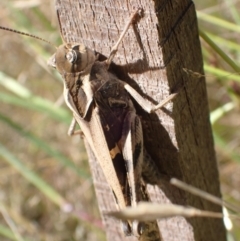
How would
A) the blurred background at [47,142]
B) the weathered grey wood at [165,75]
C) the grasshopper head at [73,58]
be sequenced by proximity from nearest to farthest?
1. the weathered grey wood at [165,75]
2. the grasshopper head at [73,58]
3. the blurred background at [47,142]

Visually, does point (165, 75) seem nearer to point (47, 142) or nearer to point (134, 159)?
point (134, 159)

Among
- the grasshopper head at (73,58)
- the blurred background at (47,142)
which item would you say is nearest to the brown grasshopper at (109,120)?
the grasshopper head at (73,58)

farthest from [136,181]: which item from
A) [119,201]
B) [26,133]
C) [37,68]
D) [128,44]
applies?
[37,68]

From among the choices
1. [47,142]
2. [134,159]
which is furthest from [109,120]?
[47,142]

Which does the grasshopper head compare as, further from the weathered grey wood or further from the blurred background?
the blurred background

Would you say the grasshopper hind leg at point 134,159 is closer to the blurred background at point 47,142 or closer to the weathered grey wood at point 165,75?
the weathered grey wood at point 165,75
